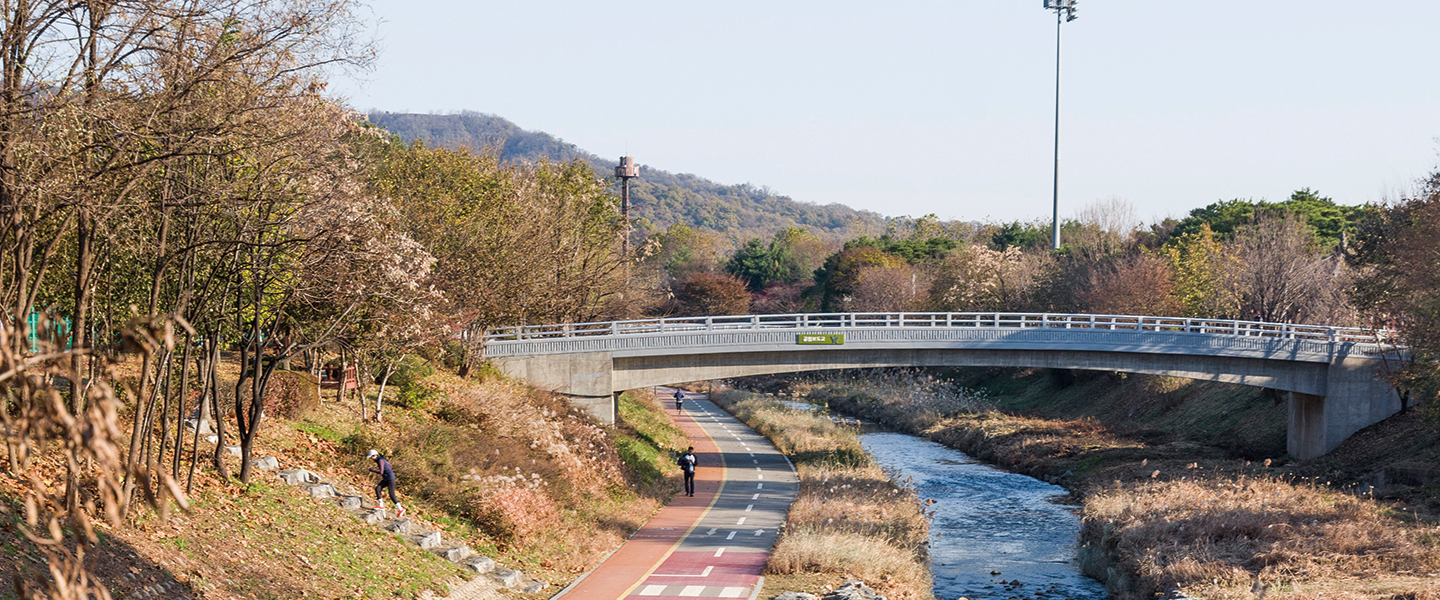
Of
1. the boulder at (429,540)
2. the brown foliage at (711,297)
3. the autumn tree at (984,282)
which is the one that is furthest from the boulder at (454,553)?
the brown foliage at (711,297)

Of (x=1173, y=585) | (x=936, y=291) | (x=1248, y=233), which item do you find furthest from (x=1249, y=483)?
(x=936, y=291)

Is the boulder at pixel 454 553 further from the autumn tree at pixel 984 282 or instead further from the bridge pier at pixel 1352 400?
the autumn tree at pixel 984 282

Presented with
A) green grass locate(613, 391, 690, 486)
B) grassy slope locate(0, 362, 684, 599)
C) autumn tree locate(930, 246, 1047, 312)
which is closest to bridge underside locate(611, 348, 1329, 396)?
green grass locate(613, 391, 690, 486)

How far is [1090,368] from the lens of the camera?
43.4 meters

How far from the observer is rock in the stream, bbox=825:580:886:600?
70.9 feet

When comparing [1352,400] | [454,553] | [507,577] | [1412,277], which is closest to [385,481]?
[454,553]

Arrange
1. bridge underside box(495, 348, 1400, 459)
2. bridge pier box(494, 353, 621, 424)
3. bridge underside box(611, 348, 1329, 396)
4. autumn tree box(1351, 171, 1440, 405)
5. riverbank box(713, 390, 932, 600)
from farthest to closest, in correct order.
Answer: bridge underside box(611, 348, 1329, 396)
bridge underside box(495, 348, 1400, 459)
bridge pier box(494, 353, 621, 424)
autumn tree box(1351, 171, 1440, 405)
riverbank box(713, 390, 932, 600)

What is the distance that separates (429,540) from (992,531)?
19096 mm

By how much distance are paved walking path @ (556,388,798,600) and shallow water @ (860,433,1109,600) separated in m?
4.88

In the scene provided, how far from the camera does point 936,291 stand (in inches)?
3275

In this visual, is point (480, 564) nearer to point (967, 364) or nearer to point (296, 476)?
point (296, 476)

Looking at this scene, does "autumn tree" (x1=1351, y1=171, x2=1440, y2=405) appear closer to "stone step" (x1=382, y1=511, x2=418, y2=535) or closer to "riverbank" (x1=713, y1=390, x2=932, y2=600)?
"riverbank" (x1=713, y1=390, x2=932, y2=600)

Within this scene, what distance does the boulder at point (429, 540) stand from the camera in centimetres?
2230

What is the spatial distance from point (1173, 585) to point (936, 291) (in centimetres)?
5878
